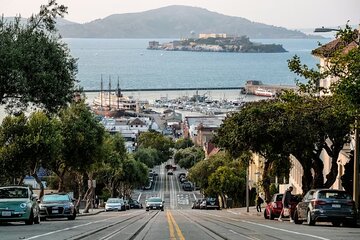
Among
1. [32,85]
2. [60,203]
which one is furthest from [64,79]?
[60,203]

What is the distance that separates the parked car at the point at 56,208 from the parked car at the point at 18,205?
545cm

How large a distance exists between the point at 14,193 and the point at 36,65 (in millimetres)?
5390

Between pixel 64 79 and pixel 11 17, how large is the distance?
5.18 m

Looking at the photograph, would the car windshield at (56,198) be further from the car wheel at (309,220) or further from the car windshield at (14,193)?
the car wheel at (309,220)

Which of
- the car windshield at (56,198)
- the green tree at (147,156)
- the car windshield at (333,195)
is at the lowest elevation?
the car windshield at (56,198)

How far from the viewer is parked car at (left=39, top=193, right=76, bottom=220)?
39812 millimetres

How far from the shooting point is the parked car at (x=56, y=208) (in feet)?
131

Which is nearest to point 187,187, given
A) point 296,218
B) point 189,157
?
point 189,157

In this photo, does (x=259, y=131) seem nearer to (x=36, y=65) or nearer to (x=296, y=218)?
(x=296, y=218)

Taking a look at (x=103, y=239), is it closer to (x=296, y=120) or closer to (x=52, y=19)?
(x=52, y=19)

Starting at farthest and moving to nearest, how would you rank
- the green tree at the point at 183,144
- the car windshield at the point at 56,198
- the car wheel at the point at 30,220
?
the green tree at the point at 183,144 → the car windshield at the point at 56,198 → the car wheel at the point at 30,220

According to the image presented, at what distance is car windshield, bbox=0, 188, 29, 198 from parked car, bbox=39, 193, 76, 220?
5.69 m

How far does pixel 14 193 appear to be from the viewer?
33938mm

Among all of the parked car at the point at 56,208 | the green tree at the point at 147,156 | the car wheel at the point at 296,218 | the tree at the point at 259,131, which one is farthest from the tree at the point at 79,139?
the green tree at the point at 147,156
